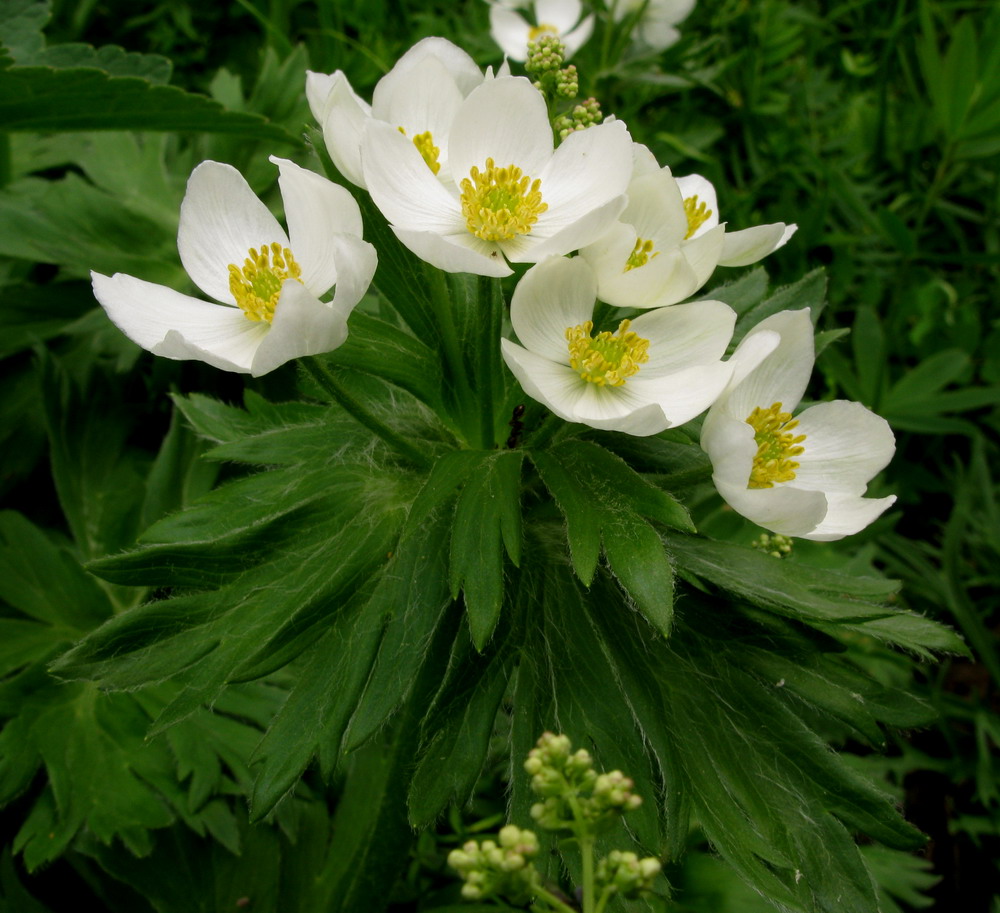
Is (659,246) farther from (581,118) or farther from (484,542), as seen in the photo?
(484,542)

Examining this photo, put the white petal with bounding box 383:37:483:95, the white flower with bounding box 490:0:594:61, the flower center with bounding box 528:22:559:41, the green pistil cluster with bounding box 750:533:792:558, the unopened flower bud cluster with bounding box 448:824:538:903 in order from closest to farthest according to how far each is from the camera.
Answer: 1. the unopened flower bud cluster with bounding box 448:824:538:903
2. the white petal with bounding box 383:37:483:95
3. the green pistil cluster with bounding box 750:533:792:558
4. the flower center with bounding box 528:22:559:41
5. the white flower with bounding box 490:0:594:61

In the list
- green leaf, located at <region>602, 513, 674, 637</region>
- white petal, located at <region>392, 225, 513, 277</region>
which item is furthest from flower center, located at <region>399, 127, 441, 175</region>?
green leaf, located at <region>602, 513, 674, 637</region>

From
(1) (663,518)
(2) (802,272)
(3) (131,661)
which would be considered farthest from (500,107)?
(2) (802,272)

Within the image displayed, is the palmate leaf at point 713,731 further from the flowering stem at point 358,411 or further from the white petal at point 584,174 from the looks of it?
the white petal at point 584,174

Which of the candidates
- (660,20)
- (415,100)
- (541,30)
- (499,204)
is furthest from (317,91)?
(660,20)

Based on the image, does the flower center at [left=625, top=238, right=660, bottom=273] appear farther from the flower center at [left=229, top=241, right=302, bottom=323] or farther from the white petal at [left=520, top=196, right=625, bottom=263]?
Answer: the flower center at [left=229, top=241, right=302, bottom=323]

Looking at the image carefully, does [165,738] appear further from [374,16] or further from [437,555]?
[374,16]
